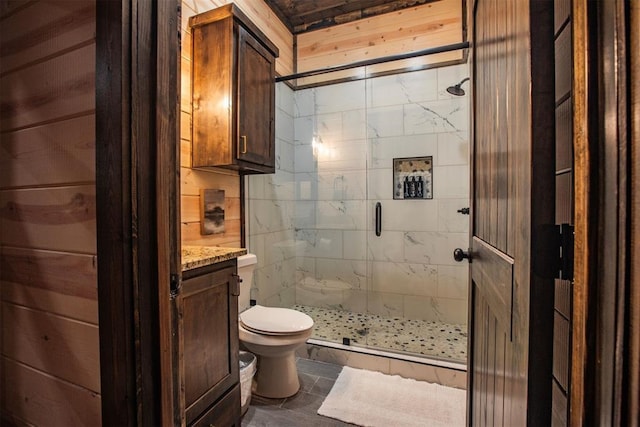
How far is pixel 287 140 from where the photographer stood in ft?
10.4

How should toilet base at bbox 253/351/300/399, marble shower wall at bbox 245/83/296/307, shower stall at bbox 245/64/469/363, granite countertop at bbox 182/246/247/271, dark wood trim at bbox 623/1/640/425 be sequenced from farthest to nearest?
1. shower stall at bbox 245/64/469/363
2. marble shower wall at bbox 245/83/296/307
3. toilet base at bbox 253/351/300/399
4. granite countertop at bbox 182/246/247/271
5. dark wood trim at bbox 623/1/640/425

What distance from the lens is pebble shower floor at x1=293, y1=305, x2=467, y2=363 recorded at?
2371 mm

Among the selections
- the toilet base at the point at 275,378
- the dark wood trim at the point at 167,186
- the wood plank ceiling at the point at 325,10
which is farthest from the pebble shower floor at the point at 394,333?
the wood plank ceiling at the point at 325,10

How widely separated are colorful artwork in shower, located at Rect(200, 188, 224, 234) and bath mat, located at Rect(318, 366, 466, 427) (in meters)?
1.28

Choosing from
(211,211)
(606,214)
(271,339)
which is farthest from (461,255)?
(211,211)

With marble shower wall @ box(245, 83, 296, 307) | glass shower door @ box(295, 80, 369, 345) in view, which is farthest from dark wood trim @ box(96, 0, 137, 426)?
glass shower door @ box(295, 80, 369, 345)

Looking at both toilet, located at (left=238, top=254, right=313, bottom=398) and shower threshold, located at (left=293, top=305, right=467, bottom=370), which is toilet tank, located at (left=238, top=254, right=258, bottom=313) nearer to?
toilet, located at (left=238, top=254, right=313, bottom=398)

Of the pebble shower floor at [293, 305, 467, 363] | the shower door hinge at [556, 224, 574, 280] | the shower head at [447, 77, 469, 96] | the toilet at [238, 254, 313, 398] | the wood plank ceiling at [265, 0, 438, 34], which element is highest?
the wood plank ceiling at [265, 0, 438, 34]

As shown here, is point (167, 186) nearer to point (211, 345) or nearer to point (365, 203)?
point (211, 345)

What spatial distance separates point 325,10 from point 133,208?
3089 mm

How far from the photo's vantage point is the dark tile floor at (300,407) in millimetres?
1701

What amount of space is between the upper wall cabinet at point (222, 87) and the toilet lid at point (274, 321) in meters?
0.97

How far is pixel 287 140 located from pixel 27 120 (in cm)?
239

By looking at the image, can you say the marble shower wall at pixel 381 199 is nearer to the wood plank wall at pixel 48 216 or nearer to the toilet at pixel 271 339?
the toilet at pixel 271 339
